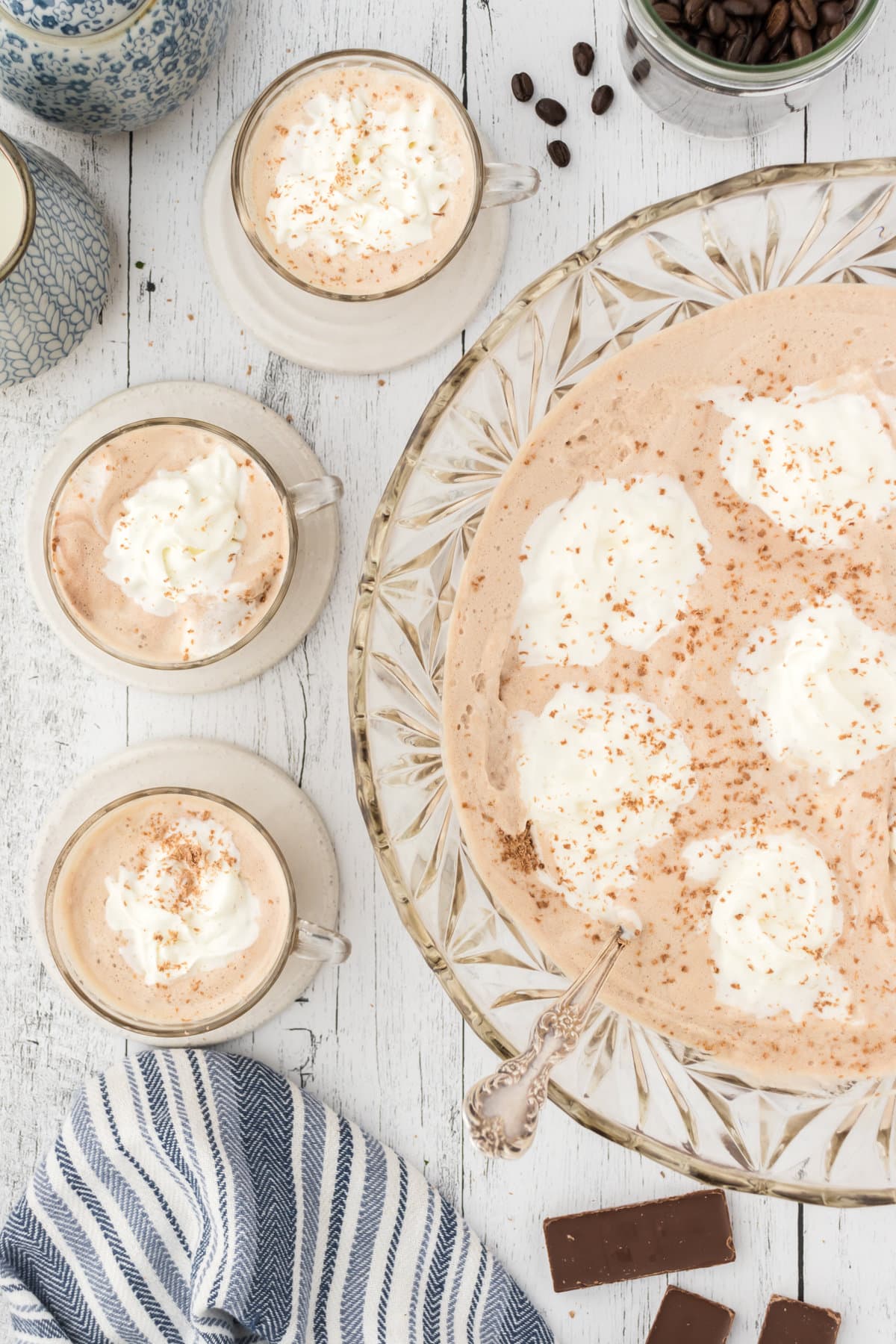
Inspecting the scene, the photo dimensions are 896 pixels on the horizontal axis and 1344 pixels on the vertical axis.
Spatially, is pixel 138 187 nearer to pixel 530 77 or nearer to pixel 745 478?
pixel 530 77

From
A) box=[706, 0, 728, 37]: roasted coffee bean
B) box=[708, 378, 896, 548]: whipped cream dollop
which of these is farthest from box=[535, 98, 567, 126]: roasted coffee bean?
box=[708, 378, 896, 548]: whipped cream dollop

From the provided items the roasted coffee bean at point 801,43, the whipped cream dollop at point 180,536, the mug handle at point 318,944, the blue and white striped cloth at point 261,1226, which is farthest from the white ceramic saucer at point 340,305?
the blue and white striped cloth at point 261,1226

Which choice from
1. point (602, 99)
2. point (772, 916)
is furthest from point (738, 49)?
point (772, 916)

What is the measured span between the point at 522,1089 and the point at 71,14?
1519 millimetres

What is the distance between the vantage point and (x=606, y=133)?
187 centimetres

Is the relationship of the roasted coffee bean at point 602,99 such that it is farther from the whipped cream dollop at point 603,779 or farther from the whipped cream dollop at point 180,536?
the whipped cream dollop at point 603,779

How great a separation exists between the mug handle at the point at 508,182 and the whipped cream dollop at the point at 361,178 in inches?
2.0

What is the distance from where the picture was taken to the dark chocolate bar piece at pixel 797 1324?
1.88m

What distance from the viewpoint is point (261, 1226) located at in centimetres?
187

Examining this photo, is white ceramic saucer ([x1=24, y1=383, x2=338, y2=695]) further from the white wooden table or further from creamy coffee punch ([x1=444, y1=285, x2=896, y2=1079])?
creamy coffee punch ([x1=444, y1=285, x2=896, y2=1079])

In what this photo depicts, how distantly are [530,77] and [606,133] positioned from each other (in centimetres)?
15

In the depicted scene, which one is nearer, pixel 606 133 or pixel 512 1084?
pixel 512 1084

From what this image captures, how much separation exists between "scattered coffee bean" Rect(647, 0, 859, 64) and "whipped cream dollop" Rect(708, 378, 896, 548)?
0.51 meters

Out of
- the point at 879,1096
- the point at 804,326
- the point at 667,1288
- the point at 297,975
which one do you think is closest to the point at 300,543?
the point at 297,975
